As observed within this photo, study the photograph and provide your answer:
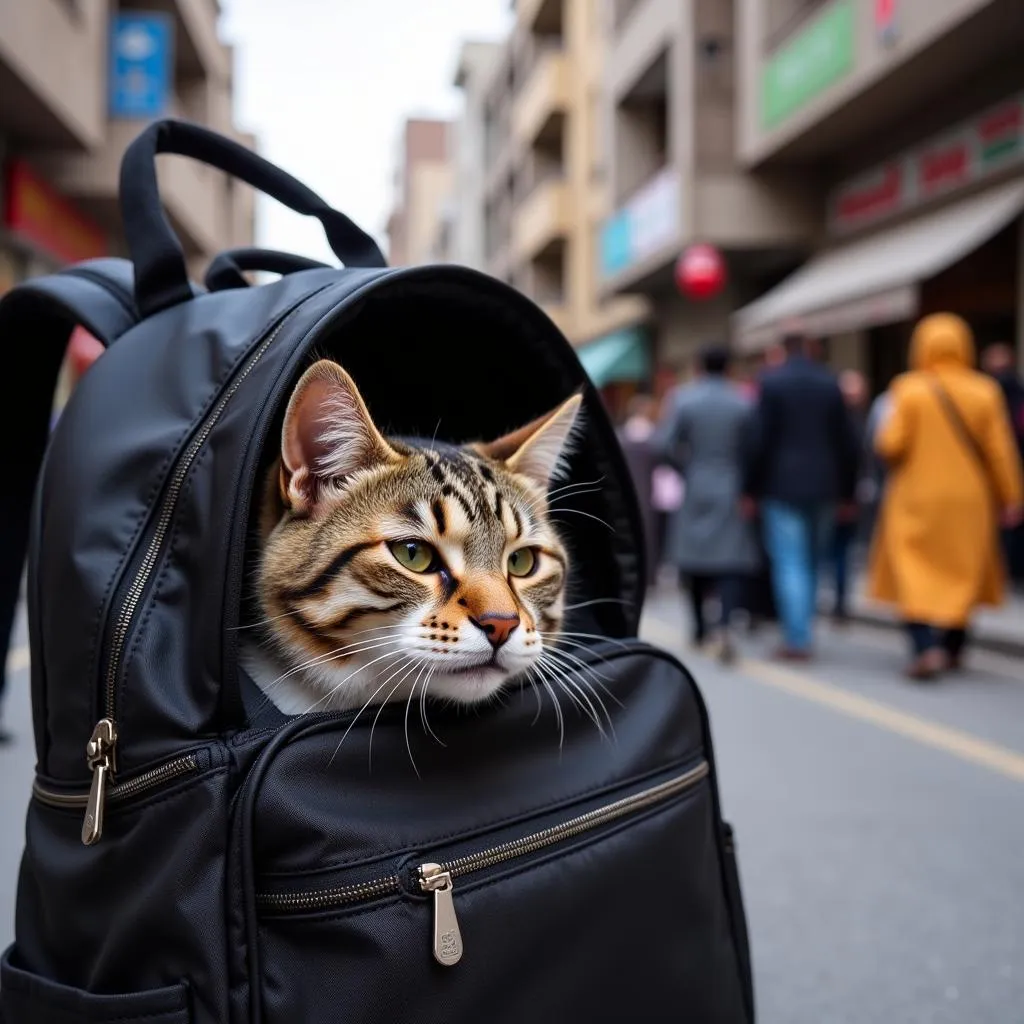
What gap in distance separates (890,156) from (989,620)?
6466mm

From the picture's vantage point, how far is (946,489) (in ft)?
18.0

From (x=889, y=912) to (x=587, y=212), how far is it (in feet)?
75.1

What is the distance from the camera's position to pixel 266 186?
1.67 m

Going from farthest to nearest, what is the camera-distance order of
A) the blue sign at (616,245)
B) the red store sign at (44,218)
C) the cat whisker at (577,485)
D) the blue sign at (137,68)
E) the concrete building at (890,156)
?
the blue sign at (616,245)
the blue sign at (137,68)
the red store sign at (44,218)
the concrete building at (890,156)
the cat whisker at (577,485)

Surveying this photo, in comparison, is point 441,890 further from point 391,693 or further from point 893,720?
point 893,720

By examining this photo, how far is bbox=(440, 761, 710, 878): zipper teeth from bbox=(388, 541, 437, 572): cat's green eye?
0.39 m

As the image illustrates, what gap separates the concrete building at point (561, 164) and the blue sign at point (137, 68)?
9247mm

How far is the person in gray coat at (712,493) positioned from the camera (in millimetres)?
6242

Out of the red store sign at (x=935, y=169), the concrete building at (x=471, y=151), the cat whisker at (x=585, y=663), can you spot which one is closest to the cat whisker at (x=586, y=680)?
the cat whisker at (x=585, y=663)

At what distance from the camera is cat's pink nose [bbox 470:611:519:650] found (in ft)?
4.46

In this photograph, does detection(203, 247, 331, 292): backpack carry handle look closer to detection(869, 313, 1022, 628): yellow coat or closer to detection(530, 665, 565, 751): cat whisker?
detection(530, 665, 565, 751): cat whisker

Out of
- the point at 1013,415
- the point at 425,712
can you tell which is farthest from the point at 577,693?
the point at 1013,415

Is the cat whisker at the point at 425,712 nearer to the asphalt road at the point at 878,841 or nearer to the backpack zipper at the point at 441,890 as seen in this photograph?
the backpack zipper at the point at 441,890

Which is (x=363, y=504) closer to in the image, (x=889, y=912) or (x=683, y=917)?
(x=683, y=917)
